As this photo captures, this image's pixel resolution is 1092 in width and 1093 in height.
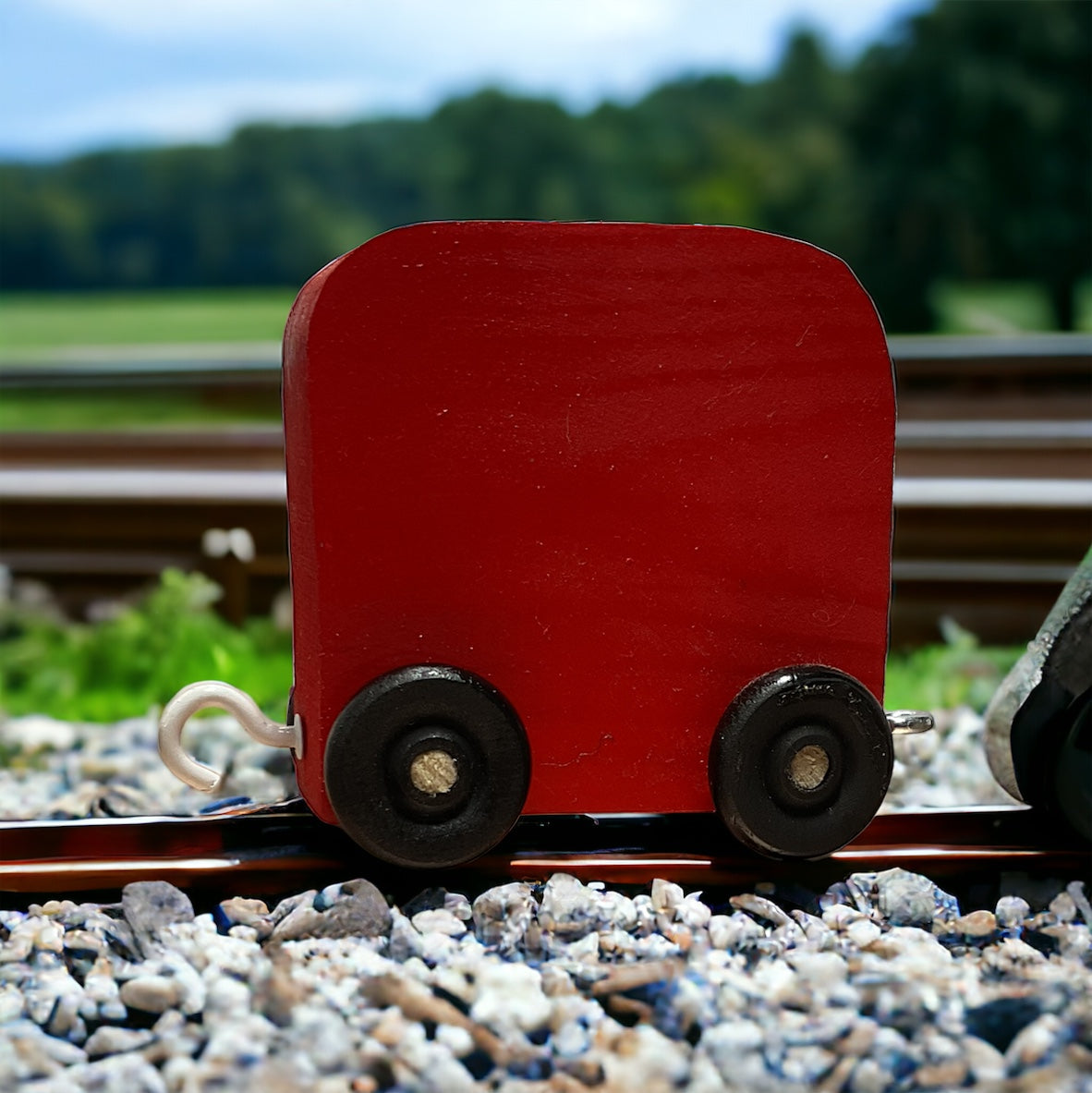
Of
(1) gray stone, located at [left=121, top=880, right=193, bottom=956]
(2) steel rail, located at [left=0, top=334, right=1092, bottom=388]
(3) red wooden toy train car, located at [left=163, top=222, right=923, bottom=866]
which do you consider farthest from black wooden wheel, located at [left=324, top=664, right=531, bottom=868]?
(2) steel rail, located at [left=0, top=334, right=1092, bottom=388]

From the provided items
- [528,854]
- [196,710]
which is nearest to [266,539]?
[196,710]

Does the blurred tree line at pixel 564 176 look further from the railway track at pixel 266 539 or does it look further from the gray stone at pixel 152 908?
the gray stone at pixel 152 908

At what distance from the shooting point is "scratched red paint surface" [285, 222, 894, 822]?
1.91 meters

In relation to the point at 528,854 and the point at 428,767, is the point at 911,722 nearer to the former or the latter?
the point at 528,854

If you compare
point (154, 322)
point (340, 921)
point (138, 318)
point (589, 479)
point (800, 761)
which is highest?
point (138, 318)

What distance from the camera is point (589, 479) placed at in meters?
1.97

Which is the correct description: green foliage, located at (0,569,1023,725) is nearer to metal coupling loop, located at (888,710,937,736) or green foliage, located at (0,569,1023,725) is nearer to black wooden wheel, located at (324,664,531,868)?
metal coupling loop, located at (888,710,937,736)

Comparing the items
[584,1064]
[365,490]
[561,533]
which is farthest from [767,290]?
[584,1064]

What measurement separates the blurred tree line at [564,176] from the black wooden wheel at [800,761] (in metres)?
23.0

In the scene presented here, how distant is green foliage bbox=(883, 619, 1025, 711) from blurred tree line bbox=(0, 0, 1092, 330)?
20.7 meters

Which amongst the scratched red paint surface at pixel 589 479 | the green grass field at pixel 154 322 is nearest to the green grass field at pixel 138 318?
the green grass field at pixel 154 322

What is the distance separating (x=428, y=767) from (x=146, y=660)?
8.03 ft

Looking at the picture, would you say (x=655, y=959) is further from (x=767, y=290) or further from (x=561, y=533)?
(x=767, y=290)

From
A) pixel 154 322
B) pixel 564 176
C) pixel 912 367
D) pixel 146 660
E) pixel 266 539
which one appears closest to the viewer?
pixel 146 660
